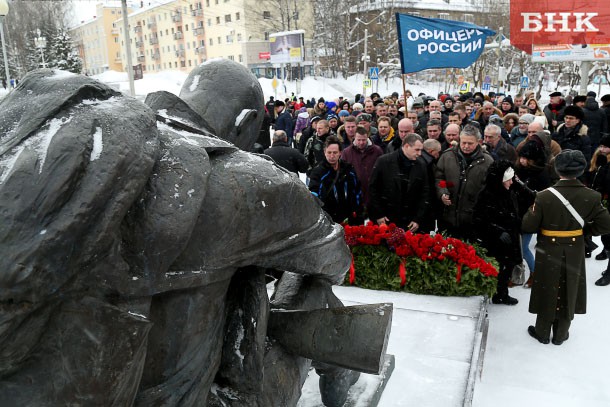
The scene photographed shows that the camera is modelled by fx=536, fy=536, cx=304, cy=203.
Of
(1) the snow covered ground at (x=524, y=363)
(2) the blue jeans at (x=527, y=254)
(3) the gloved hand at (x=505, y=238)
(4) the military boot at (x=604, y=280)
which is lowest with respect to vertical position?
(4) the military boot at (x=604, y=280)

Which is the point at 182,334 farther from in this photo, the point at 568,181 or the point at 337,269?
the point at 568,181

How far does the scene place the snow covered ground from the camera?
11.4ft

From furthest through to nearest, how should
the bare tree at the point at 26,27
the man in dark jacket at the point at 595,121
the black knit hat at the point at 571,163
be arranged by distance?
the bare tree at the point at 26,27 → the man in dark jacket at the point at 595,121 → the black knit hat at the point at 571,163

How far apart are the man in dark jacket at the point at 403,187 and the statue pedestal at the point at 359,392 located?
2586mm

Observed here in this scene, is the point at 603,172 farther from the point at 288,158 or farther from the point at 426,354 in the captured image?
the point at 426,354

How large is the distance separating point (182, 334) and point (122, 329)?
0.25 meters

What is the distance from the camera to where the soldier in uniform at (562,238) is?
4.23 metres

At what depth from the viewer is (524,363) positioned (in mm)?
4070

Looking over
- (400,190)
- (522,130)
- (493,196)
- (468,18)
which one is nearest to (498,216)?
(493,196)

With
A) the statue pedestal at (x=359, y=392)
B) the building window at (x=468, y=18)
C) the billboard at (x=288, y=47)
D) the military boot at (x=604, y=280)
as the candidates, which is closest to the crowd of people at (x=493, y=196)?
the military boot at (x=604, y=280)

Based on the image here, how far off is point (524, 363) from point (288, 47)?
3143 cm

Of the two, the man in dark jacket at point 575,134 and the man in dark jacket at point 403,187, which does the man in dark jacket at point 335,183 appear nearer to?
the man in dark jacket at point 403,187

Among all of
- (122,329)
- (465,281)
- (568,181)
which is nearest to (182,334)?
(122,329)

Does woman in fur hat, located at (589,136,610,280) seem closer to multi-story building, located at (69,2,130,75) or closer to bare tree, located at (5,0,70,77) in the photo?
bare tree, located at (5,0,70,77)
